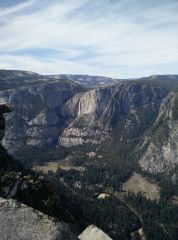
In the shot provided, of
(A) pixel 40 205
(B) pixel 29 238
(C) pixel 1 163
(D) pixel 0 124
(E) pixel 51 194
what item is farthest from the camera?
(C) pixel 1 163

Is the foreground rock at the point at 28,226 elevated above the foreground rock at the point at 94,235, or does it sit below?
above

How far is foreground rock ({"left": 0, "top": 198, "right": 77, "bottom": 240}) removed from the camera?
26109mm

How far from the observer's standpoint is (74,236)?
26.8 m

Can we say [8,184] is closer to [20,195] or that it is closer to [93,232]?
[20,195]

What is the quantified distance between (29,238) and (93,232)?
13052 millimetres

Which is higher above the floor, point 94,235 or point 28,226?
point 28,226

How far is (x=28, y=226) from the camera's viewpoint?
26484mm

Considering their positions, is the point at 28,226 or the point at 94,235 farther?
the point at 94,235

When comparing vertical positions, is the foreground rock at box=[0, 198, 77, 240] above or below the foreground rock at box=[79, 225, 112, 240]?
above

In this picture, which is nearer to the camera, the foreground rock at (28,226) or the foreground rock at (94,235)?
the foreground rock at (28,226)

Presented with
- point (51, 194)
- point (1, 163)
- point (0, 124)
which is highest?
point (0, 124)

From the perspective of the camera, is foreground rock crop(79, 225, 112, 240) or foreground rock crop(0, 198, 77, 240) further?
foreground rock crop(79, 225, 112, 240)

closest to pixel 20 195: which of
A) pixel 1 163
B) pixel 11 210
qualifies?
pixel 11 210

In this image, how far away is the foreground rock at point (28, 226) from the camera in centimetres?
2611
